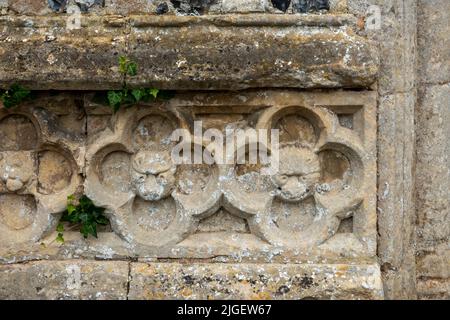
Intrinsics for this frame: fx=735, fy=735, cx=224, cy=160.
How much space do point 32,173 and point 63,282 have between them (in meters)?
0.50

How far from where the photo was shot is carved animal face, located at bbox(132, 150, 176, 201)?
319 cm

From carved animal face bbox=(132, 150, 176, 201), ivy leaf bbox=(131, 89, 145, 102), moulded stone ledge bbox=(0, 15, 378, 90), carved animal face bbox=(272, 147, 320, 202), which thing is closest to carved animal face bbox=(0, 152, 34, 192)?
moulded stone ledge bbox=(0, 15, 378, 90)

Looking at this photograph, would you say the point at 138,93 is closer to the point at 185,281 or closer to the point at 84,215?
the point at 84,215

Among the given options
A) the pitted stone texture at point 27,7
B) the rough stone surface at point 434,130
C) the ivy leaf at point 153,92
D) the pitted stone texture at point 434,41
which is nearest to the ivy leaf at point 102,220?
the ivy leaf at point 153,92

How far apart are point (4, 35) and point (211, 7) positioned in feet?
2.88

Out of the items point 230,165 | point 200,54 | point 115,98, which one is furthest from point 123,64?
point 230,165

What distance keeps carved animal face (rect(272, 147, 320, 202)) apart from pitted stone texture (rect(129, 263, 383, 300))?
0.31m

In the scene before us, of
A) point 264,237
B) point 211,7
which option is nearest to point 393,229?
point 264,237

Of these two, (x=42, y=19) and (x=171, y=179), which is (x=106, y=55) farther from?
(x=171, y=179)

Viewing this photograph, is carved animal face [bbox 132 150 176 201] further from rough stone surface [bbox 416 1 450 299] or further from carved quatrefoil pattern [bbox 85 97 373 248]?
rough stone surface [bbox 416 1 450 299]

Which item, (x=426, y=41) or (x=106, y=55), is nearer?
(x=106, y=55)

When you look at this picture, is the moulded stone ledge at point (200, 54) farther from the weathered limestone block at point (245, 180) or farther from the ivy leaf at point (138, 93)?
the weathered limestone block at point (245, 180)
